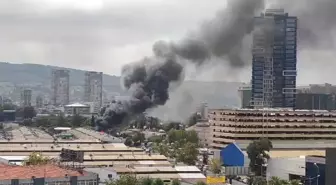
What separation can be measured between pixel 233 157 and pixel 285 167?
1652 cm

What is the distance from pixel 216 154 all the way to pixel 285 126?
16.5m

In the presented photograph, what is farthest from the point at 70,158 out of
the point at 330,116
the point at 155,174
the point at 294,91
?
the point at 294,91

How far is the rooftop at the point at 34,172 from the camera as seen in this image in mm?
46594

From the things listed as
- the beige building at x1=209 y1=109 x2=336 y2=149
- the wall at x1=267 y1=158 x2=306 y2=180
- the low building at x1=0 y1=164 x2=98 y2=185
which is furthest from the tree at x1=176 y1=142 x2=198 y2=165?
the low building at x1=0 y1=164 x2=98 y2=185

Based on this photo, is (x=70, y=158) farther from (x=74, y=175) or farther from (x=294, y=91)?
(x=294, y=91)

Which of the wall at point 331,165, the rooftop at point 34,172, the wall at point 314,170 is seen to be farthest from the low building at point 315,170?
the rooftop at point 34,172

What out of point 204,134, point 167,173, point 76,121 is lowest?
point 167,173

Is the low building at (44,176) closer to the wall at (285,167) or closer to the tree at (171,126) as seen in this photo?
the wall at (285,167)

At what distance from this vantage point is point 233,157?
3243 inches

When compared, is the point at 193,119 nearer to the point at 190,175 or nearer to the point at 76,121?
the point at 76,121

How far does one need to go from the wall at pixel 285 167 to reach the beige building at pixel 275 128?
2595 cm

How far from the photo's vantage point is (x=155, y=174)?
6166 centimetres

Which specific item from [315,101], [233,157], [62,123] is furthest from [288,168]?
[315,101]

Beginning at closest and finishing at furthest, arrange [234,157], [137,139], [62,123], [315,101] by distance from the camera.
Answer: [234,157] → [137,139] → [62,123] → [315,101]
